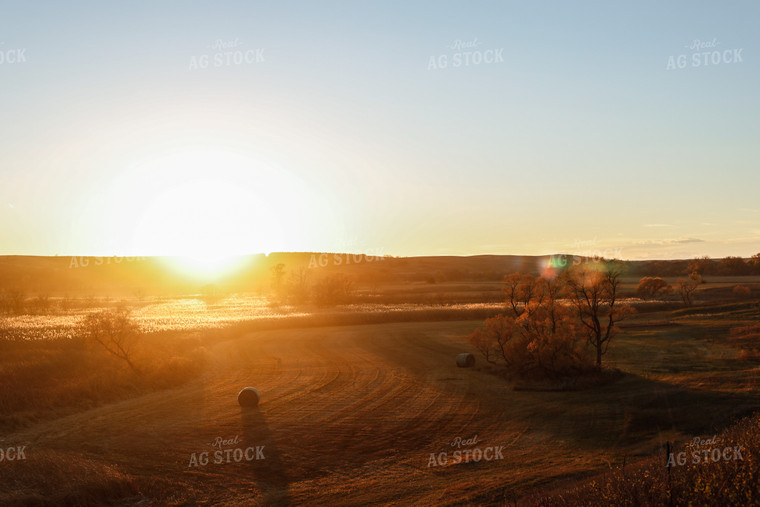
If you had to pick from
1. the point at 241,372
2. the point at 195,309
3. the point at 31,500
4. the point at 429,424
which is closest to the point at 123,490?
the point at 31,500

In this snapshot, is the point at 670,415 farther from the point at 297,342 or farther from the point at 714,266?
the point at 714,266

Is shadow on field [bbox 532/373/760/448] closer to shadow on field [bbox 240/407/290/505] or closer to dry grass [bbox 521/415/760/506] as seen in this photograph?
dry grass [bbox 521/415/760/506]

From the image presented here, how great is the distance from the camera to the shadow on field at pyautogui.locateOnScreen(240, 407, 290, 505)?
2030 cm

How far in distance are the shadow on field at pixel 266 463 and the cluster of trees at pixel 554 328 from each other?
64.2 feet

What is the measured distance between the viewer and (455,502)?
59.6 feet

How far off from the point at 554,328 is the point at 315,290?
246ft

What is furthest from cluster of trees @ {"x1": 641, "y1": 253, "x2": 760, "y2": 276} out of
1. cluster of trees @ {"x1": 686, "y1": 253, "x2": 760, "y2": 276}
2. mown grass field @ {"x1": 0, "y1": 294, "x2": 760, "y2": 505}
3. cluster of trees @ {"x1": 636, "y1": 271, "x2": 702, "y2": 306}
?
mown grass field @ {"x1": 0, "y1": 294, "x2": 760, "y2": 505}

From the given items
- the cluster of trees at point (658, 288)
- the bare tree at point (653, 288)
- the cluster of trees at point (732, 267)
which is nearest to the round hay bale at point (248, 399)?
the cluster of trees at point (658, 288)

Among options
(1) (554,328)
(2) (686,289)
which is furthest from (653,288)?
(1) (554,328)

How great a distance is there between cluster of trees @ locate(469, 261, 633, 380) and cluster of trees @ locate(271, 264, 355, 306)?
62.5m

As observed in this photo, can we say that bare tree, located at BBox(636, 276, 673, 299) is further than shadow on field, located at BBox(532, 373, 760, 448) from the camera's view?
Yes

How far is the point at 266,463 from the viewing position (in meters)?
23.6

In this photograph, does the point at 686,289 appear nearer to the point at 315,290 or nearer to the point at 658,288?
the point at 658,288

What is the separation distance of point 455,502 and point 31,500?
13945 millimetres
